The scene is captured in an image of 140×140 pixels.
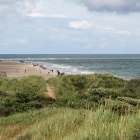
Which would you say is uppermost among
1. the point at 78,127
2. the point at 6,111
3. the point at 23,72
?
the point at 78,127

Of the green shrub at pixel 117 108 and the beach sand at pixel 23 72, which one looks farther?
the beach sand at pixel 23 72

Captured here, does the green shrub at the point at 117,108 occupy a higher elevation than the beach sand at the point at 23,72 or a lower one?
higher

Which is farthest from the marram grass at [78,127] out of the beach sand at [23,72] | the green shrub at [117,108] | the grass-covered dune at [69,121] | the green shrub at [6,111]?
the beach sand at [23,72]

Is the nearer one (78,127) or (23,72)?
(78,127)

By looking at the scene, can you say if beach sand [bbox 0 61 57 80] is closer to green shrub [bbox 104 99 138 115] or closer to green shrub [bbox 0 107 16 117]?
green shrub [bbox 0 107 16 117]

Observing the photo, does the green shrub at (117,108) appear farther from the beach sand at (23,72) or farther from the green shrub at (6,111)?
the beach sand at (23,72)

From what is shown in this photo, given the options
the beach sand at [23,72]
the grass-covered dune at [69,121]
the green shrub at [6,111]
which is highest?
the grass-covered dune at [69,121]

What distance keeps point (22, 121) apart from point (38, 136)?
10.8ft

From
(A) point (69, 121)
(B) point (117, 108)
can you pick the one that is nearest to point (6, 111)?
(B) point (117, 108)

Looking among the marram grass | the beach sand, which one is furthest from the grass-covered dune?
the beach sand

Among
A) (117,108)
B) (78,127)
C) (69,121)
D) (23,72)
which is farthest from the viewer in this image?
(23,72)

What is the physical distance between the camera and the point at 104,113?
8.42 meters

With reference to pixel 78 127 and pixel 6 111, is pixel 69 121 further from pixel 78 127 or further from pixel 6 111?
pixel 6 111

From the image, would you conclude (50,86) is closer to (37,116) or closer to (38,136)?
(37,116)
